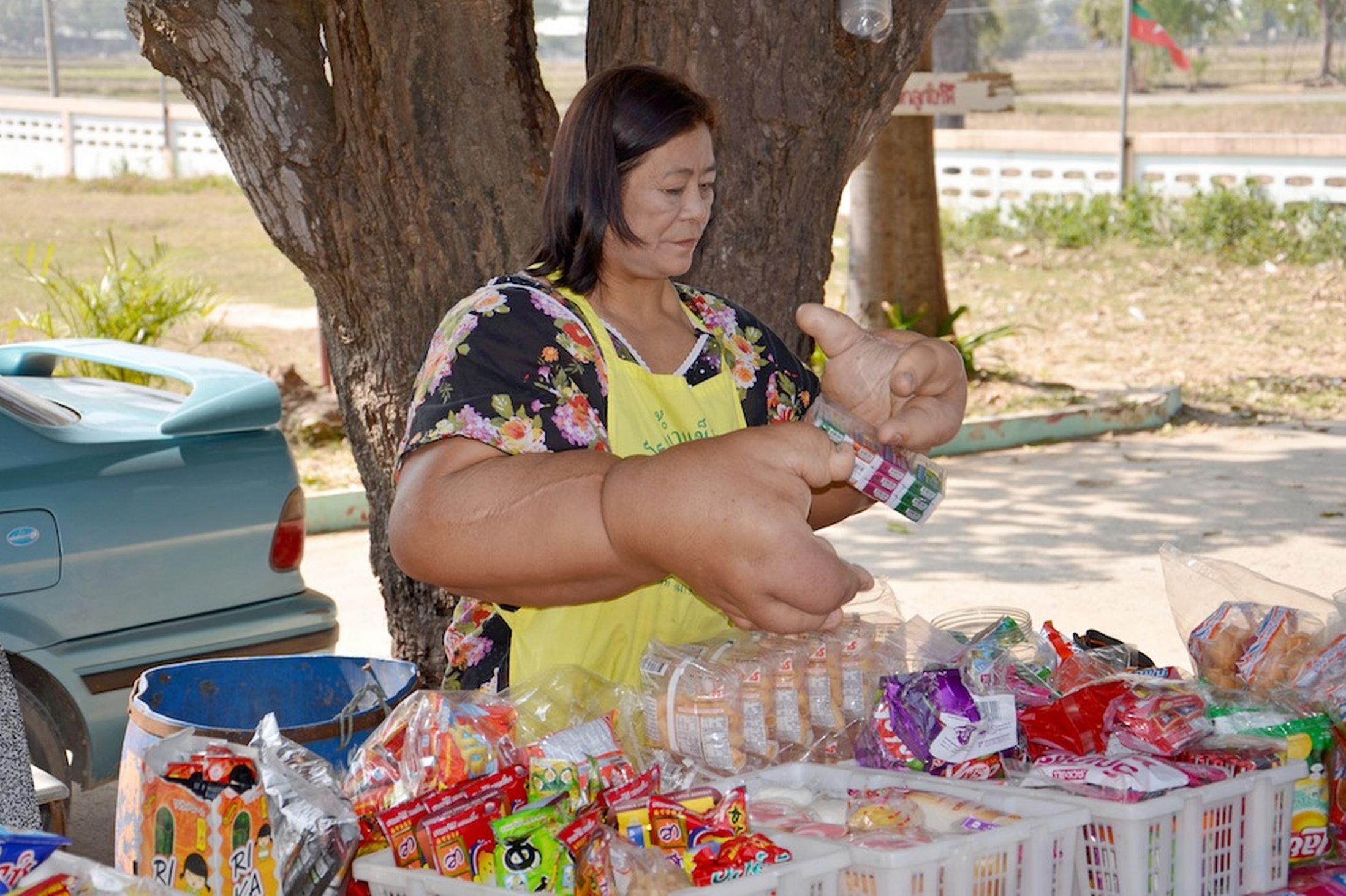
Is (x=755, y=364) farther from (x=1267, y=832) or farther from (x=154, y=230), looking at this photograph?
(x=154, y=230)

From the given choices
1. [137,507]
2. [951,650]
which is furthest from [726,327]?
[137,507]

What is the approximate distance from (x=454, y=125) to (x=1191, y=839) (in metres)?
2.31

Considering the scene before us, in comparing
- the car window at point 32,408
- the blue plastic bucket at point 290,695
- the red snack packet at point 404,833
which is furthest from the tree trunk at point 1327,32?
the red snack packet at point 404,833

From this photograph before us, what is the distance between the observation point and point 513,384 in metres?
2.35

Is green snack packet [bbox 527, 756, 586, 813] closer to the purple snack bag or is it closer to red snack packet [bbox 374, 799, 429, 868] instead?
red snack packet [bbox 374, 799, 429, 868]

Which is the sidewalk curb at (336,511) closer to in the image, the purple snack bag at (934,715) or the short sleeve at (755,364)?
the short sleeve at (755,364)

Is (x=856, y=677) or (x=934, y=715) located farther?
(x=856, y=677)

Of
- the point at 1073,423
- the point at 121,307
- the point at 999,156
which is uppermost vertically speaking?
the point at 999,156

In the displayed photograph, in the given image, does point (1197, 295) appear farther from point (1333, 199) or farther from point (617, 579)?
point (617, 579)

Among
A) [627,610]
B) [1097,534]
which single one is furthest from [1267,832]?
[1097,534]

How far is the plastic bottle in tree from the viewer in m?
3.48

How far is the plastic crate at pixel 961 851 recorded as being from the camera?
1.84 metres

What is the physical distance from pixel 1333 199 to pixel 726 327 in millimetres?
15039

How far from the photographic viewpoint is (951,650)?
8.05ft
